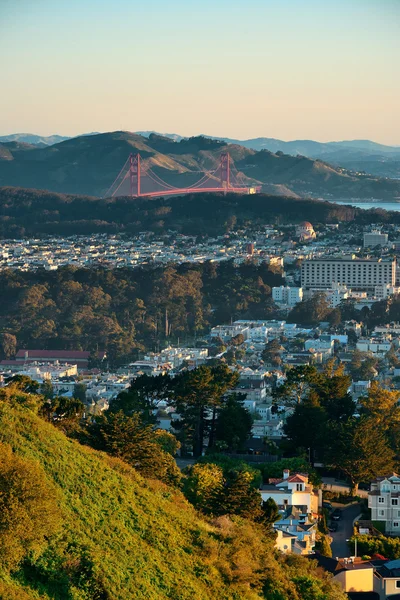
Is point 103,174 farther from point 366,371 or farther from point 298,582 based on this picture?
point 298,582

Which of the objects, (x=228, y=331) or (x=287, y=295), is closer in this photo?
(x=228, y=331)

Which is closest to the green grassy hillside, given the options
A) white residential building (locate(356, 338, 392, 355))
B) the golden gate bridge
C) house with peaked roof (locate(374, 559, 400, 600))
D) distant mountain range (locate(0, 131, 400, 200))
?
house with peaked roof (locate(374, 559, 400, 600))

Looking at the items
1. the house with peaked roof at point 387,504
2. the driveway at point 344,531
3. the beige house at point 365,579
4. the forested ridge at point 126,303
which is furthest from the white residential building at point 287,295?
the beige house at point 365,579

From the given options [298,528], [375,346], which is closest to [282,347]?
[375,346]

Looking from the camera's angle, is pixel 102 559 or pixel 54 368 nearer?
pixel 102 559

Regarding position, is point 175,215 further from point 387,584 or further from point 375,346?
point 387,584

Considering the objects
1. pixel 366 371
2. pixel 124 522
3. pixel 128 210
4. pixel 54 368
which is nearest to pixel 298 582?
pixel 124 522
